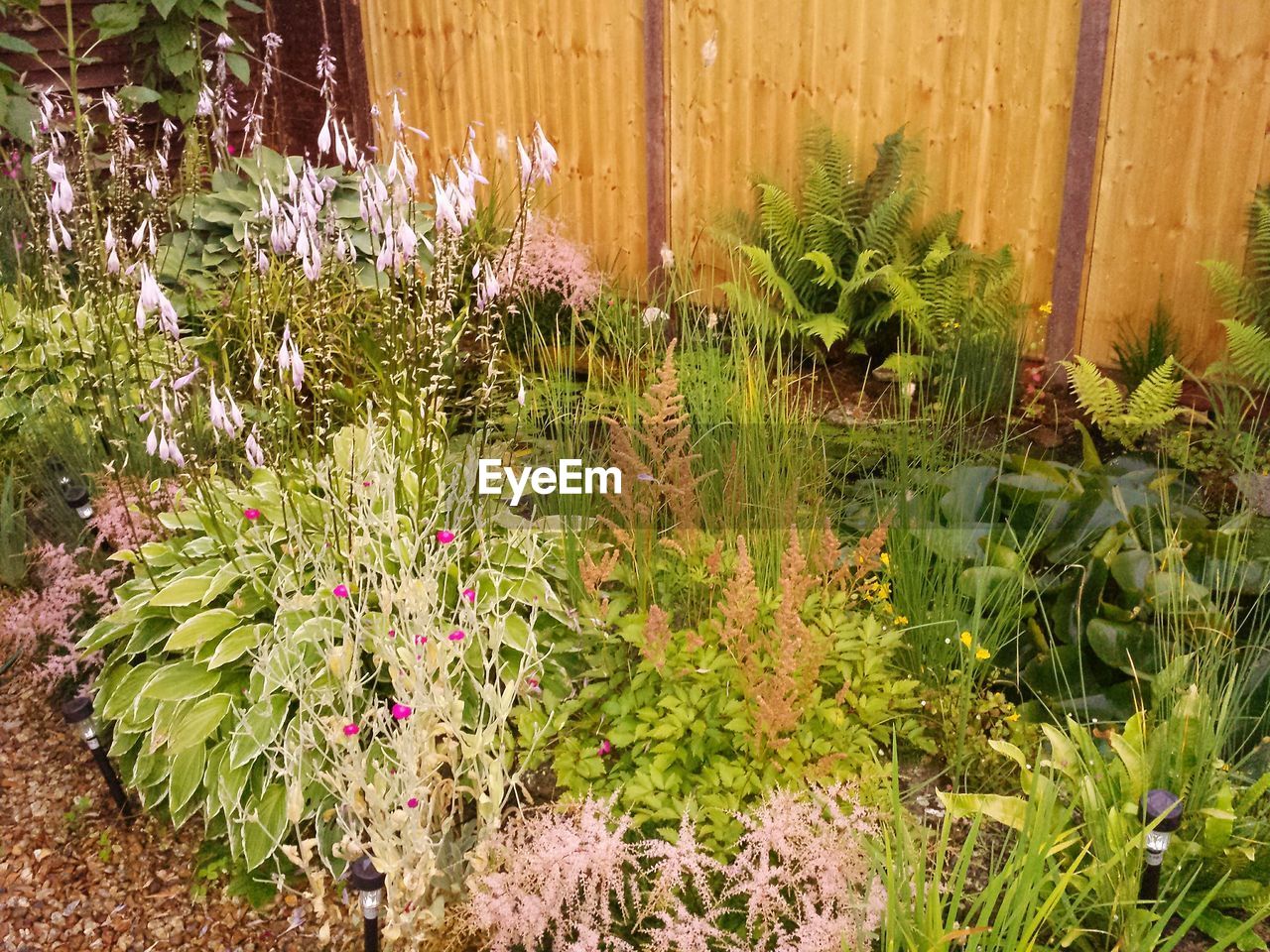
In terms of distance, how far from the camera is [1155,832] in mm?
1719

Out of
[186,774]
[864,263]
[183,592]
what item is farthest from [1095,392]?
[186,774]

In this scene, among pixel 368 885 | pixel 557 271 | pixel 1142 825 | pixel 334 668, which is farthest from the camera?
pixel 557 271

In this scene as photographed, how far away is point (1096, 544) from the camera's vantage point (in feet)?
9.12

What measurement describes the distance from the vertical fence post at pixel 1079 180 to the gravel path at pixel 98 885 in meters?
3.67

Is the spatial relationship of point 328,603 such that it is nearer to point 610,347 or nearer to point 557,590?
point 557,590

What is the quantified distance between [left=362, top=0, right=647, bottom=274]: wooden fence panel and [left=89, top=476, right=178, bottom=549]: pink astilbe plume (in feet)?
9.02

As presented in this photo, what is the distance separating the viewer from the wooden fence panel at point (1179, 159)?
13.0 ft

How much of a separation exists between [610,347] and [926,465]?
2.00 metres

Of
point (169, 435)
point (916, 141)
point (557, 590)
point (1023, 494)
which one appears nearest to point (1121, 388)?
point (916, 141)

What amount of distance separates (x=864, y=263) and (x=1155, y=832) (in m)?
3.15

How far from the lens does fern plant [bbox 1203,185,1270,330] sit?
3.96 metres

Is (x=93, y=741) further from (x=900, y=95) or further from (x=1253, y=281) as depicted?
(x=1253, y=281)

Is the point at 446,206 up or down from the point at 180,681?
up

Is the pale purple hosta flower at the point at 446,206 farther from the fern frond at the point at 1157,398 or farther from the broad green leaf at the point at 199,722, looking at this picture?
the fern frond at the point at 1157,398
